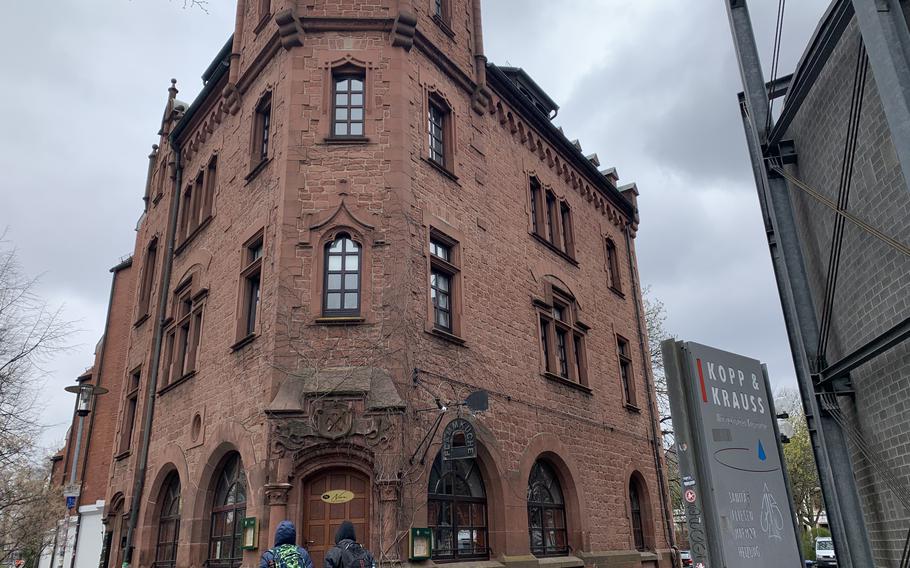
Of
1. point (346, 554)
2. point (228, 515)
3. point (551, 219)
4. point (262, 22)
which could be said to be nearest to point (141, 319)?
point (228, 515)

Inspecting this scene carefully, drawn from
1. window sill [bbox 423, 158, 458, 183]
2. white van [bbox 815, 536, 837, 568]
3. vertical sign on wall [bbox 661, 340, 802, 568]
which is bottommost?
white van [bbox 815, 536, 837, 568]

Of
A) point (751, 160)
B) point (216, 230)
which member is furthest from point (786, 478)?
point (216, 230)

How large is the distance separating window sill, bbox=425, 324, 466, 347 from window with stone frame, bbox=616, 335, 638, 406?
9.09 metres

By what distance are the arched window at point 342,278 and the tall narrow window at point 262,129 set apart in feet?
11.7

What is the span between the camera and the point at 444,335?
12531mm

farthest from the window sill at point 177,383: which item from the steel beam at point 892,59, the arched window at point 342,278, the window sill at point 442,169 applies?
the steel beam at point 892,59

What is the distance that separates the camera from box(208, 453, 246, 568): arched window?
11969 millimetres

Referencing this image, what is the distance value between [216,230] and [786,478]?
13.2 metres

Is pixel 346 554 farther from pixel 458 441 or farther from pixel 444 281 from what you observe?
pixel 444 281

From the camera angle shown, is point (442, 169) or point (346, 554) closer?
point (346, 554)

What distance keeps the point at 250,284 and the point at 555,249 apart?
8264 millimetres

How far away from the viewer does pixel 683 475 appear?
5066 millimetres

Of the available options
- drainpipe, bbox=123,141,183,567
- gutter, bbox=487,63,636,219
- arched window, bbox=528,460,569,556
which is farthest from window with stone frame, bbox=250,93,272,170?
arched window, bbox=528,460,569,556

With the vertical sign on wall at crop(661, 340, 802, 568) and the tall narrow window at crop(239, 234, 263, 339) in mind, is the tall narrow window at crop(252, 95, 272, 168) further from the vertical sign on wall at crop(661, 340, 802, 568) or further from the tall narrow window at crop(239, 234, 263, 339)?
the vertical sign on wall at crop(661, 340, 802, 568)
